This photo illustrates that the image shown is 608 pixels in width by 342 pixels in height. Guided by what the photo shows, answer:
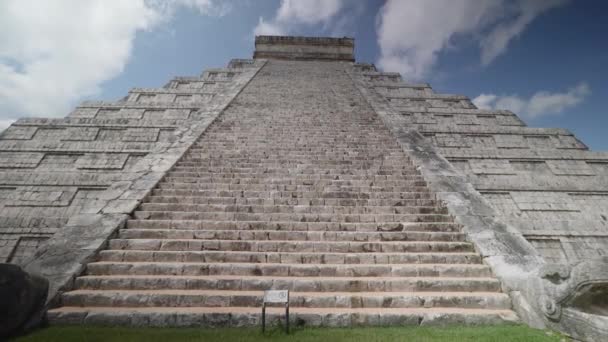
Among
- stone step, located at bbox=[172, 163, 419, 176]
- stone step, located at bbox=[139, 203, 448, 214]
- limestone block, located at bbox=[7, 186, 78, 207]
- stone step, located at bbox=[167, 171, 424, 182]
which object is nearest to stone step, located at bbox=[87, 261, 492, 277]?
stone step, located at bbox=[139, 203, 448, 214]

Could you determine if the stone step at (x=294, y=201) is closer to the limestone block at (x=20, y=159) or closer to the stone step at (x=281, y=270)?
the stone step at (x=281, y=270)

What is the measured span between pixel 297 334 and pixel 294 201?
9.81 feet

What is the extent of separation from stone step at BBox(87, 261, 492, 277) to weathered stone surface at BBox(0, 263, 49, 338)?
81 centimetres

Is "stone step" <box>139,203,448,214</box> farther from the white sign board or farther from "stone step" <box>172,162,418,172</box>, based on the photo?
the white sign board

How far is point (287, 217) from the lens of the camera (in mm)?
5367

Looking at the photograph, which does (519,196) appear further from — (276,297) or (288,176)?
(276,297)

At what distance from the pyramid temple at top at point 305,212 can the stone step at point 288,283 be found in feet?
0.06

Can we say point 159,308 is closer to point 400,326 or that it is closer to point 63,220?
point 400,326

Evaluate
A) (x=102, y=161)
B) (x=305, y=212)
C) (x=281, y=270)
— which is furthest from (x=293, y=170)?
(x=102, y=161)

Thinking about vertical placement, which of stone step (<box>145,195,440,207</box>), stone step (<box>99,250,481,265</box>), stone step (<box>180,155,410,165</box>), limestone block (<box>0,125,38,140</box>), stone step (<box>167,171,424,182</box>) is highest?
limestone block (<box>0,125,38,140</box>)

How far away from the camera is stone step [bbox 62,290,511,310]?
359cm

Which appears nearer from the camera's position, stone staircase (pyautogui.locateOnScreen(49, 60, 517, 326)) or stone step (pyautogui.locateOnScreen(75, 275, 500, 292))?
stone staircase (pyautogui.locateOnScreen(49, 60, 517, 326))

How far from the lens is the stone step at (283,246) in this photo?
459 cm

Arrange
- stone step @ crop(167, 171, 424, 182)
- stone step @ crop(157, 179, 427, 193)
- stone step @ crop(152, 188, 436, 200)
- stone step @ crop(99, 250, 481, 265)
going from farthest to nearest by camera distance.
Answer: stone step @ crop(167, 171, 424, 182), stone step @ crop(157, 179, 427, 193), stone step @ crop(152, 188, 436, 200), stone step @ crop(99, 250, 481, 265)
